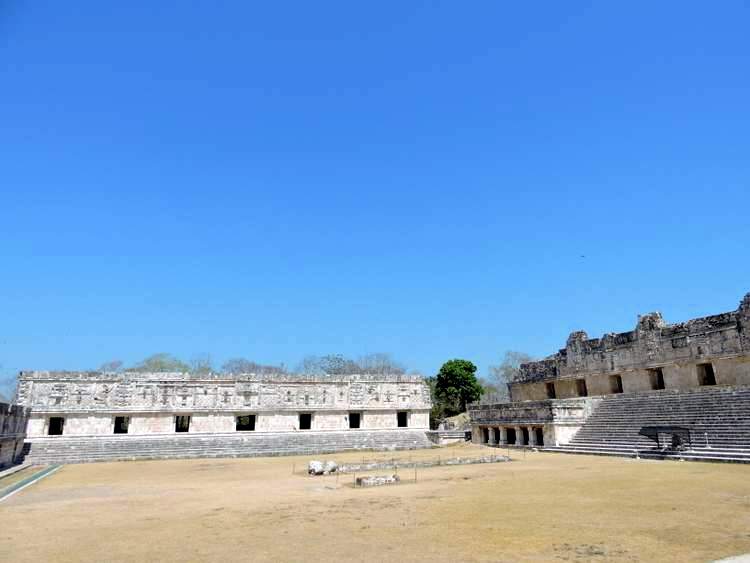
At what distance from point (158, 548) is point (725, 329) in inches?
1023

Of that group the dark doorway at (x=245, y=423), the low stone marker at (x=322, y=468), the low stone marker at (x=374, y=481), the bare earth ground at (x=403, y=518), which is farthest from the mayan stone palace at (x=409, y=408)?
the low stone marker at (x=322, y=468)

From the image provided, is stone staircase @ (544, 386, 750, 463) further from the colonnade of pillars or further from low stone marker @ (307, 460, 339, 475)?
low stone marker @ (307, 460, 339, 475)

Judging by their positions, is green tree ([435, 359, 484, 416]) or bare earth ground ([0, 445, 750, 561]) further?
green tree ([435, 359, 484, 416])

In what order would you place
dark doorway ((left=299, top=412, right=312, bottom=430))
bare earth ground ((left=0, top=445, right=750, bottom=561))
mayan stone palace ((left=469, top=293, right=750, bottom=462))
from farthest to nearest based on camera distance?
dark doorway ((left=299, top=412, right=312, bottom=430)), mayan stone palace ((left=469, top=293, right=750, bottom=462)), bare earth ground ((left=0, top=445, right=750, bottom=561))

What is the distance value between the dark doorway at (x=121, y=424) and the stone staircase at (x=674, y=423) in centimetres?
2537

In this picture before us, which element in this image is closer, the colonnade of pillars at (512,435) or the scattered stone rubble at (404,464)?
the scattered stone rubble at (404,464)

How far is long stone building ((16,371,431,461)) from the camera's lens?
28.1m

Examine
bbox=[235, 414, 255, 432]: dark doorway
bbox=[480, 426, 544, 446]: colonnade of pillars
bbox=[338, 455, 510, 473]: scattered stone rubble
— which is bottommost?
bbox=[338, 455, 510, 473]: scattered stone rubble

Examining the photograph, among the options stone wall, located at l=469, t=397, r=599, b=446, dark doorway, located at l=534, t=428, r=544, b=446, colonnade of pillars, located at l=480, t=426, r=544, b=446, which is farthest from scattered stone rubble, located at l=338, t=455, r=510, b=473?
colonnade of pillars, located at l=480, t=426, r=544, b=446

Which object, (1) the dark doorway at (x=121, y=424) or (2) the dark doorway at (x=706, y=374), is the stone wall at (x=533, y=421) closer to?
(2) the dark doorway at (x=706, y=374)

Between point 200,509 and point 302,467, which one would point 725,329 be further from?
point 200,509

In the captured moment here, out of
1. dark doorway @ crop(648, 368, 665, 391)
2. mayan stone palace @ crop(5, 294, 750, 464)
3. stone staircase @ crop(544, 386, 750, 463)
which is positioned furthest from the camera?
dark doorway @ crop(648, 368, 665, 391)

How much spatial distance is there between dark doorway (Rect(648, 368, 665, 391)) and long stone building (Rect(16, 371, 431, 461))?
44.3 feet

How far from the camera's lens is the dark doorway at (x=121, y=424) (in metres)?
31.2
